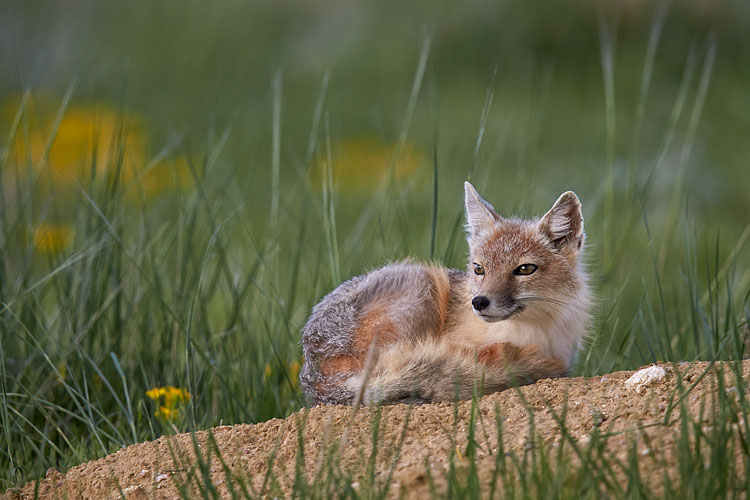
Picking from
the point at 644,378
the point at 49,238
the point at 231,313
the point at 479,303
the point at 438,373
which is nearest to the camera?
the point at 644,378

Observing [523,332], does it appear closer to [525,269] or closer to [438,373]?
[525,269]

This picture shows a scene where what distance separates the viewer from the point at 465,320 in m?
4.16

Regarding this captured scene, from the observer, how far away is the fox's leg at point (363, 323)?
12.8ft

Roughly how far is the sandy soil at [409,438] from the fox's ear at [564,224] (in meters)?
0.87

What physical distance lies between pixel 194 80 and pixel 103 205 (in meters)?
9.80

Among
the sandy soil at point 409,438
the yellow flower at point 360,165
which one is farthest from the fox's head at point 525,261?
the yellow flower at point 360,165

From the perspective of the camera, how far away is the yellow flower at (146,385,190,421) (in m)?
4.56

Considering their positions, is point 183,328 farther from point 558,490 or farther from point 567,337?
point 558,490

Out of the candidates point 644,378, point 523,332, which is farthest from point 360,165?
point 644,378

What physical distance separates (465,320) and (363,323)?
50cm

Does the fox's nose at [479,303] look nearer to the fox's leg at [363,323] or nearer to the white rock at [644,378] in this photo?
the fox's leg at [363,323]

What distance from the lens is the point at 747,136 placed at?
40.4ft

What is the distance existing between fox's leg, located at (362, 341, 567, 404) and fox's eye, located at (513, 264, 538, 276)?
0.50 meters

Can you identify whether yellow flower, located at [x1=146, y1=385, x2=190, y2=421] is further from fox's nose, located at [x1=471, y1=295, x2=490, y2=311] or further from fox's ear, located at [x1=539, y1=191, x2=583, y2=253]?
fox's ear, located at [x1=539, y1=191, x2=583, y2=253]
